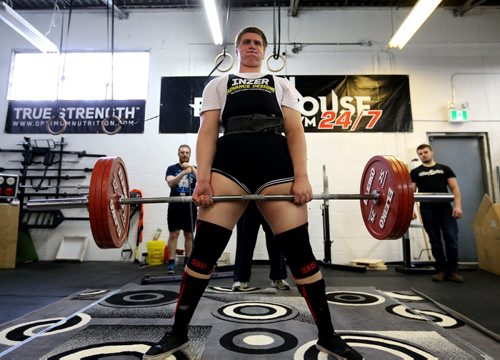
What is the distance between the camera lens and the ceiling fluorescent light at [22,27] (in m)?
3.41

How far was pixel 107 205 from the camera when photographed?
1.29 meters

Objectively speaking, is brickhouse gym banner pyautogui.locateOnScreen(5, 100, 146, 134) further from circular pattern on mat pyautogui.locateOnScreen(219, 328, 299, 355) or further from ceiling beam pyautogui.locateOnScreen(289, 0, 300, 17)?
circular pattern on mat pyautogui.locateOnScreen(219, 328, 299, 355)

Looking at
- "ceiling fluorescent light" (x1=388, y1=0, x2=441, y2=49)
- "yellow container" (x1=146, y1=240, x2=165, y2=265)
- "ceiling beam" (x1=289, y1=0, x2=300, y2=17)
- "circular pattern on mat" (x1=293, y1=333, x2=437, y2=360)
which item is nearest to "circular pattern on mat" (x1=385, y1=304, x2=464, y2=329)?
"circular pattern on mat" (x1=293, y1=333, x2=437, y2=360)

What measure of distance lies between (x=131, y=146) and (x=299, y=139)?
373 cm

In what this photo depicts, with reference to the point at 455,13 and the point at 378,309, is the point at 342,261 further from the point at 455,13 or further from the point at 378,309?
the point at 455,13

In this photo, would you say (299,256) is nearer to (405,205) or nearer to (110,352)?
(405,205)

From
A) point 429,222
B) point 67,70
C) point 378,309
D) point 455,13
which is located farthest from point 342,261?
point 67,70

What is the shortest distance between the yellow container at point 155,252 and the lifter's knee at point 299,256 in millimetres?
3179

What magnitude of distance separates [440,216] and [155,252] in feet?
10.6

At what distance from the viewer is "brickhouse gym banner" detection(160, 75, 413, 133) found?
4.38 meters

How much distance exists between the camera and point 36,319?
1.65 m

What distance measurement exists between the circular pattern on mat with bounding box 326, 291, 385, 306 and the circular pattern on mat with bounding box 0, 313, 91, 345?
1.45 meters

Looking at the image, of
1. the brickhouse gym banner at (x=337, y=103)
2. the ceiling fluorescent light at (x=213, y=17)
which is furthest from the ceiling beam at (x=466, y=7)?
the ceiling fluorescent light at (x=213, y=17)

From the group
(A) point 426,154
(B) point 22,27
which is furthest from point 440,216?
(B) point 22,27
